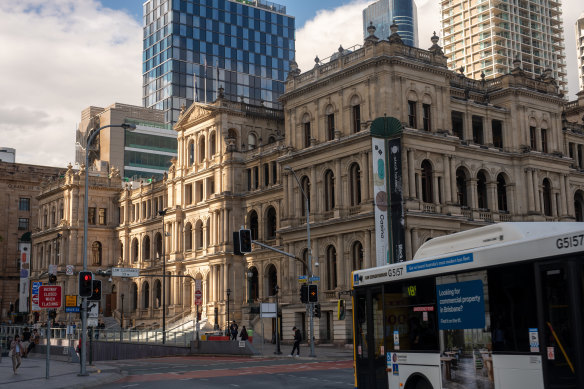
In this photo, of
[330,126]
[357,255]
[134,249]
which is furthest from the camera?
[134,249]

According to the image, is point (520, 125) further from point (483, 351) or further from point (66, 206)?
point (66, 206)

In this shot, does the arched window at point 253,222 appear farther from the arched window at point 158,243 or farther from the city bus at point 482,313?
the city bus at point 482,313

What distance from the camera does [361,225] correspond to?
4869 centimetres

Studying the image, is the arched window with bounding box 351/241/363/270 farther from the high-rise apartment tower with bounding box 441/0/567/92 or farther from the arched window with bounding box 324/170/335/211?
the high-rise apartment tower with bounding box 441/0/567/92

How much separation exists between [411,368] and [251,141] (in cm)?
5503

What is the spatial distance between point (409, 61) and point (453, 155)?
752 cm

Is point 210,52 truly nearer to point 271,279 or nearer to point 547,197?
point 271,279

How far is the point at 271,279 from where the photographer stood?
62.9 metres

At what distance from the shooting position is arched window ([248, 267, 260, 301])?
6438 cm

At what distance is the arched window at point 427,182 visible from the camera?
50062 mm

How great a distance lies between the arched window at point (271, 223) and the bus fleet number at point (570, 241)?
5204 centimetres

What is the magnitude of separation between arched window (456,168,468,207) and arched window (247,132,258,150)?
22.0 metres

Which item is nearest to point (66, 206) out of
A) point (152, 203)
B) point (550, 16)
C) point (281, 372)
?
point (152, 203)

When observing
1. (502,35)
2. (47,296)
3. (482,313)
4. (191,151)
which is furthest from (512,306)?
(502,35)
